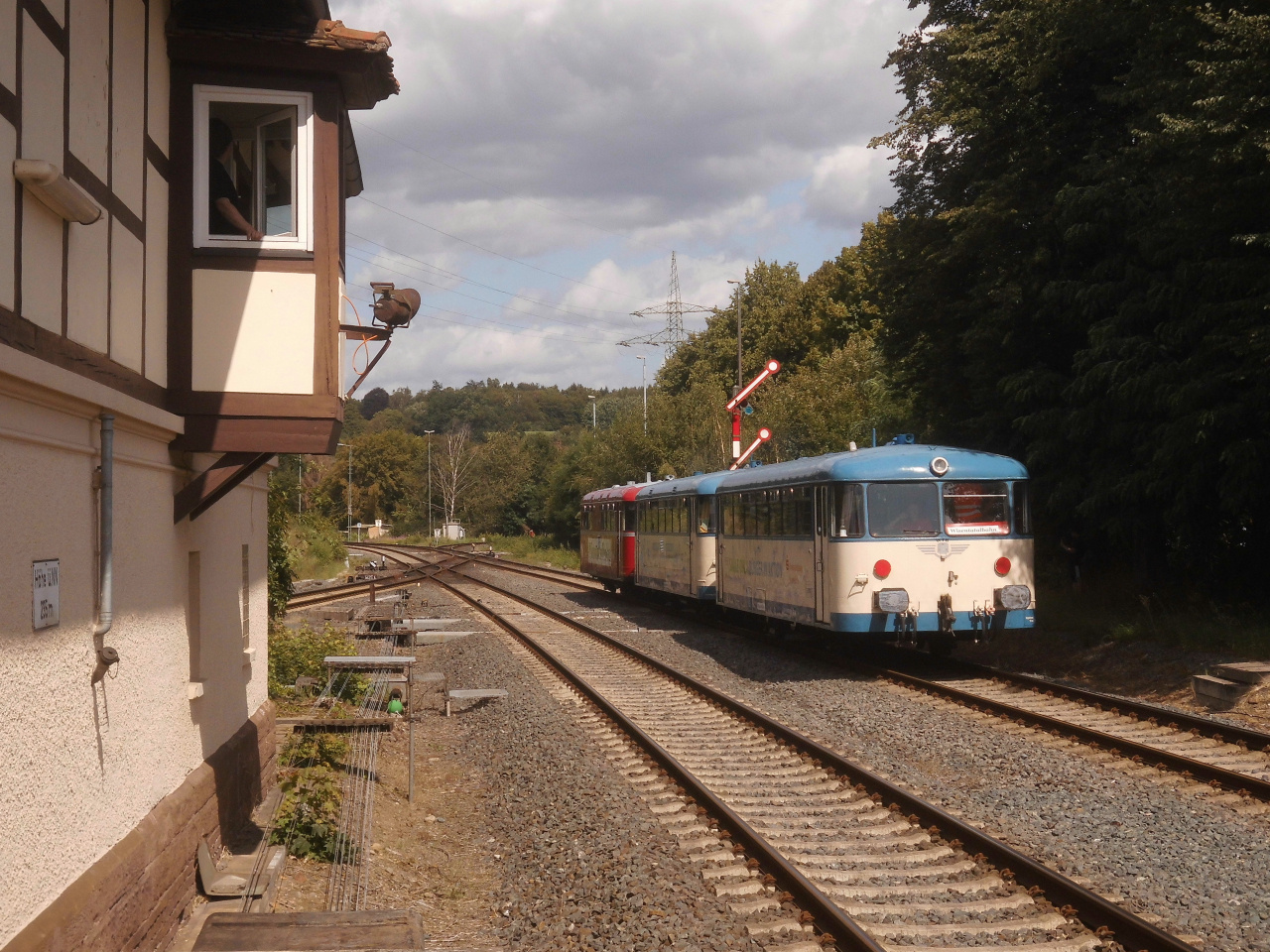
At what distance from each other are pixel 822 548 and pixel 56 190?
37.9 feet

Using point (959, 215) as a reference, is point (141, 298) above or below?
below

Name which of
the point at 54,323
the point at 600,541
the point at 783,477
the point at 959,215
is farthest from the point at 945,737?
the point at 600,541

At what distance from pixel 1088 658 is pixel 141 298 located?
13218 mm

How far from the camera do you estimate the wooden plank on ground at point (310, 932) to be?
555 cm

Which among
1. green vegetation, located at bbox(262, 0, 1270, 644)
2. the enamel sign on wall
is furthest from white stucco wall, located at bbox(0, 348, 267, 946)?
green vegetation, located at bbox(262, 0, 1270, 644)

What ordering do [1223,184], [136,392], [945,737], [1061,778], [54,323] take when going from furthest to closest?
1. [1223,184]
2. [945,737]
3. [1061,778]
4. [136,392]
5. [54,323]

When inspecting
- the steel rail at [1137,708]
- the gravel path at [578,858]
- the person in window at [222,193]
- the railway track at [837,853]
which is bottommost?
the gravel path at [578,858]

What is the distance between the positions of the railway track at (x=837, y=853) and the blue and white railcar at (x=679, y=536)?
29.3 feet

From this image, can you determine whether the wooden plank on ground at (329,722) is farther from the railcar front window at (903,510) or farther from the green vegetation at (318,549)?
the green vegetation at (318,549)

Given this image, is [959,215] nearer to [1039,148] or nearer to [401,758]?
[1039,148]

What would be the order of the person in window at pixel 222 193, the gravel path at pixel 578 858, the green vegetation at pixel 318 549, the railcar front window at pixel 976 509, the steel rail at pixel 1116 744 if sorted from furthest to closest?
the green vegetation at pixel 318 549
the railcar front window at pixel 976 509
the steel rail at pixel 1116 744
the person in window at pixel 222 193
the gravel path at pixel 578 858

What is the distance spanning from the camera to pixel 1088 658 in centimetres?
1564

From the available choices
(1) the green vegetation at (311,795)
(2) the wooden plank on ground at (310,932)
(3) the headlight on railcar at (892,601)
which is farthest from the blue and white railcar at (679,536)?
(2) the wooden plank on ground at (310,932)

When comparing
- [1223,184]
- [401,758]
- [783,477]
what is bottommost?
[401,758]
